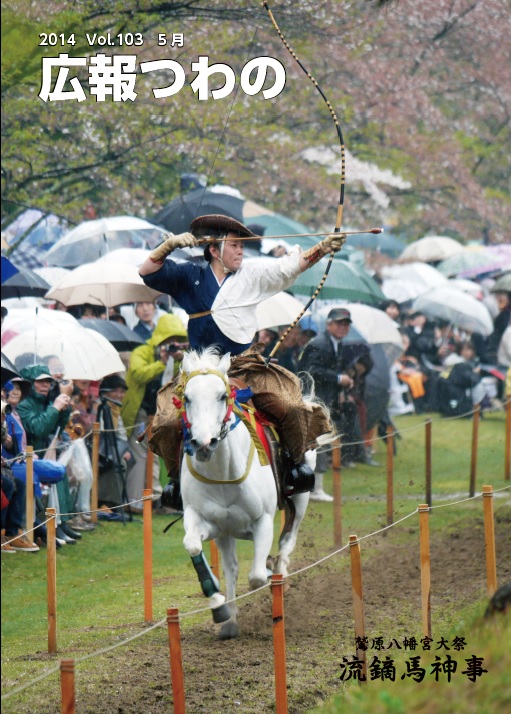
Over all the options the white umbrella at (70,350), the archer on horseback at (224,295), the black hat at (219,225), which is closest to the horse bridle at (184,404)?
the archer on horseback at (224,295)

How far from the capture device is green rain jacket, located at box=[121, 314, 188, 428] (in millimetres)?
14092

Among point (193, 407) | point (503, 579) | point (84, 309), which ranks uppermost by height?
point (84, 309)

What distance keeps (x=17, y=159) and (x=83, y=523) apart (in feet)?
20.2

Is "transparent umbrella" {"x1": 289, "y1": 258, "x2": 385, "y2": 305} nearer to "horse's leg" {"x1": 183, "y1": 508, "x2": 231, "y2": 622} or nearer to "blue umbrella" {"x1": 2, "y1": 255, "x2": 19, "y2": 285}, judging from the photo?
"blue umbrella" {"x1": 2, "y1": 255, "x2": 19, "y2": 285}

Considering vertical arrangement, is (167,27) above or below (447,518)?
above

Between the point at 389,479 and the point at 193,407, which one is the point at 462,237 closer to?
the point at 389,479

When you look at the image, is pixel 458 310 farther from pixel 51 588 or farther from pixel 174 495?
pixel 51 588

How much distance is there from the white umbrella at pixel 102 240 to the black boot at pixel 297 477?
7489mm

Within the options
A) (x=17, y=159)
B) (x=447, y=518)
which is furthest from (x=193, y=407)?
(x=17, y=159)

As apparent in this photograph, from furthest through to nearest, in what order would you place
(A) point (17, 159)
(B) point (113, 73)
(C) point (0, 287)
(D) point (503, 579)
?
(A) point (17, 159), (C) point (0, 287), (B) point (113, 73), (D) point (503, 579)

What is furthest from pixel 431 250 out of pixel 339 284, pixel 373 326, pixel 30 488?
pixel 30 488

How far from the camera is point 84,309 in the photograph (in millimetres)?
15523

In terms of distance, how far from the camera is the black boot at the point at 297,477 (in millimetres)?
9844

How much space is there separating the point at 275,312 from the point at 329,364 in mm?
1075
